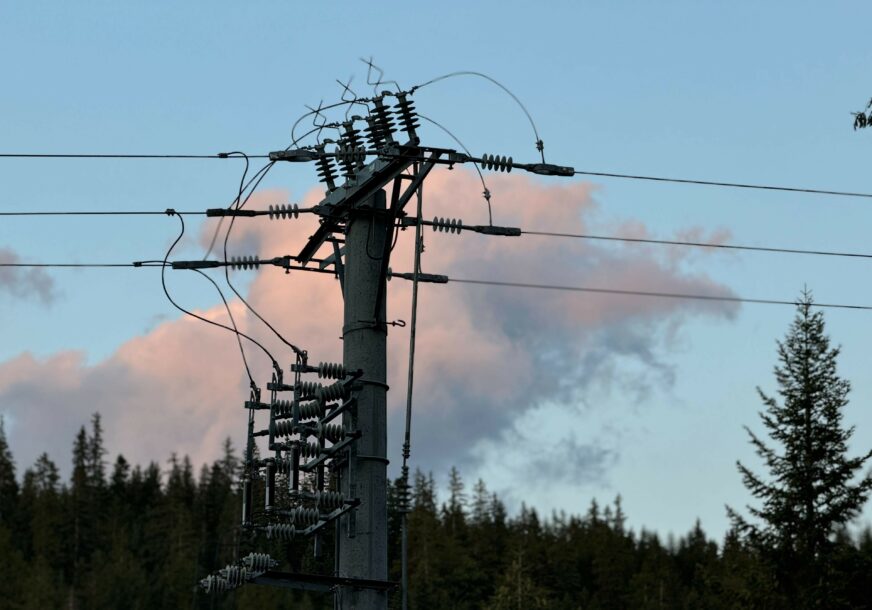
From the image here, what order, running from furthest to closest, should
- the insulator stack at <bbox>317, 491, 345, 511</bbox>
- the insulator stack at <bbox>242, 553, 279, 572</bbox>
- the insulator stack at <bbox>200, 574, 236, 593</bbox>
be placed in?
1. the insulator stack at <bbox>200, 574, 236, 593</bbox>
2. the insulator stack at <bbox>242, 553, 279, 572</bbox>
3. the insulator stack at <bbox>317, 491, 345, 511</bbox>

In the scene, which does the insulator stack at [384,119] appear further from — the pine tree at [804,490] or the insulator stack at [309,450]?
the pine tree at [804,490]

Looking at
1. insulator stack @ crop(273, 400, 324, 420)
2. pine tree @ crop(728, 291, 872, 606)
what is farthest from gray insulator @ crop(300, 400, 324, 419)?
pine tree @ crop(728, 291, 872, 606)

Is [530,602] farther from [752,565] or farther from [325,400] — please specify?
[325,400]

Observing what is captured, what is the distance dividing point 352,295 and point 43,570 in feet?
454

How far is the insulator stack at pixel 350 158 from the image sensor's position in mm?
21812

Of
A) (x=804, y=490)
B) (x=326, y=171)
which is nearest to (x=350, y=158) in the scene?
(x=326, y=171)

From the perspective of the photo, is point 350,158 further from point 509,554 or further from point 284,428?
point 509,554

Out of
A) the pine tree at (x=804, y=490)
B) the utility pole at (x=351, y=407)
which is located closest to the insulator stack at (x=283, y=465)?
the utility pole at (x=351, y=407)

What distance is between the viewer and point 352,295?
21500 millimetres

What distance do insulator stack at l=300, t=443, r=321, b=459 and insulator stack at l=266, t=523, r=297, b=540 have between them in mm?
902

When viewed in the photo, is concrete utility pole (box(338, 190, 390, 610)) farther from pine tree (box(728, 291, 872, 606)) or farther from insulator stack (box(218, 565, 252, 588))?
pine tree (box(728, 291, 872, 606))

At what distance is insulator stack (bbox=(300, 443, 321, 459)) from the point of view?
20.5m

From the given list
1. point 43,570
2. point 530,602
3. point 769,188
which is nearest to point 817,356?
point 769,188

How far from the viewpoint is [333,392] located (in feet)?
68.1
